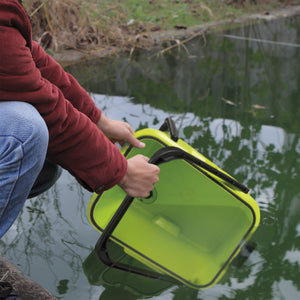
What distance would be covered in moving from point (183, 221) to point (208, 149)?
28.3 inches

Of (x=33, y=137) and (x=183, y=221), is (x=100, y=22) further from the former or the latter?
(x=33, y=137)

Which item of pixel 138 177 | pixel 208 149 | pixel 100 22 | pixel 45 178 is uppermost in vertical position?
pixel 138 177

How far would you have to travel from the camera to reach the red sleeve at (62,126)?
3.27 feet

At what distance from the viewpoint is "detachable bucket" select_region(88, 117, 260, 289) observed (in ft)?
4.09

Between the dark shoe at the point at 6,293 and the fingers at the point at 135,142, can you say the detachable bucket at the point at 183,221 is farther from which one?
the dark shoe at the point at 6,293

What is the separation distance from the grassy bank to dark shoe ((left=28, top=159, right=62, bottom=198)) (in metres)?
2.21

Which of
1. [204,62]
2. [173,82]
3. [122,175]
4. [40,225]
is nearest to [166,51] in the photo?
[204,62]

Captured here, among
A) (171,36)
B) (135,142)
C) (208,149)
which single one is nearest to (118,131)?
(135,142)

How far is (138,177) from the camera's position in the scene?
1.12 m

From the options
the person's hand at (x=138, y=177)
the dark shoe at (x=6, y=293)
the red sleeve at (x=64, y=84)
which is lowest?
the dark shoe at (x=6, y=293)

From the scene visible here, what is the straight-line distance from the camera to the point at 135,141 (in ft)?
4.07

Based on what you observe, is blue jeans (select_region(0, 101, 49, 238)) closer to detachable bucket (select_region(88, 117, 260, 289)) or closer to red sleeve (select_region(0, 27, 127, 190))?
red sleeve (select_region(0, 27, 127, 190))

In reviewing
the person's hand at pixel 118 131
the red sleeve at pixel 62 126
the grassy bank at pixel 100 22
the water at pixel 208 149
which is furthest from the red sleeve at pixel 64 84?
the grassy bank at pixel 100 22

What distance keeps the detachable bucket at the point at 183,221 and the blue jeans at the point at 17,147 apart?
0.29 metres
